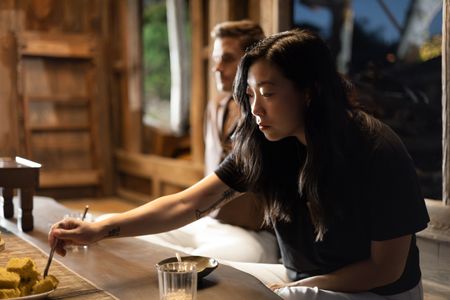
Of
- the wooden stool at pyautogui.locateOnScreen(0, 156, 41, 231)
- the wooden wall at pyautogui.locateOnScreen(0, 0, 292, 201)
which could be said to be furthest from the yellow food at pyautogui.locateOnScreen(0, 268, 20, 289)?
the wooden wall at pyautogui.locateOnScreen(0, 0, 292, 201)

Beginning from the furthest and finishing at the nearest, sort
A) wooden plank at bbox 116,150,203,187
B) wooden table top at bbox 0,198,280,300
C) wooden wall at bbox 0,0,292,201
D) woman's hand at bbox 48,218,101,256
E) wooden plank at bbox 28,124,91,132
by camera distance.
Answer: wooden plank at bbox 28,124,91,132, wooden wall at bbox 0,0,292,201, wooden plank at bbox 116,150,203,187, woman's hand at bbox 48,218,101,256, wooden table top at bbox 0,198,280,300

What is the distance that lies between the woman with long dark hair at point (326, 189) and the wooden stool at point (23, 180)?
0.40 m

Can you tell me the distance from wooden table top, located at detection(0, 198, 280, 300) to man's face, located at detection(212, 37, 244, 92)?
3.68 feet

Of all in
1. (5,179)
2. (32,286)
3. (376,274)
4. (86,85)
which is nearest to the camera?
(32,286)

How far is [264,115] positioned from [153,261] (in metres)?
0.50

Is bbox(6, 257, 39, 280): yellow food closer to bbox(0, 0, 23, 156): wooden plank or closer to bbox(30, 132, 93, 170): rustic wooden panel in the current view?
bbox(0, 0, 23, 156): wooden plank

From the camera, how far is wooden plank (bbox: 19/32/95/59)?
5.42 m

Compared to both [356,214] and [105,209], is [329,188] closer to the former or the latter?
[356,214]

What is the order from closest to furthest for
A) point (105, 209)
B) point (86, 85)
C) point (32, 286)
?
1. point (32, 286)
2. point (105, 209)
3. point (86, 85)

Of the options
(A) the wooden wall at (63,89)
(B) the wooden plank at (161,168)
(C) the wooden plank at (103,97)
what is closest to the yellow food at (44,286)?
(B) the wooden plank at (161,168)

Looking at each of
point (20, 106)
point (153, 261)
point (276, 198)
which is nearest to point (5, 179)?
point (153, 261)

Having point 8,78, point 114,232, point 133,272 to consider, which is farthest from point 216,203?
point 8,78

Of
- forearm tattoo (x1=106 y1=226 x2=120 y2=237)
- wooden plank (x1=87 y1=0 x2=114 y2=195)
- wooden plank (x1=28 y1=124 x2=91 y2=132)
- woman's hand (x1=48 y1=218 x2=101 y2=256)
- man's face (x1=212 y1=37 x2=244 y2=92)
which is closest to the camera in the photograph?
woman's hand (x1=48 y1=218 x2=101 y2=256)

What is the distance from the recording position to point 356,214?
5.33ft
